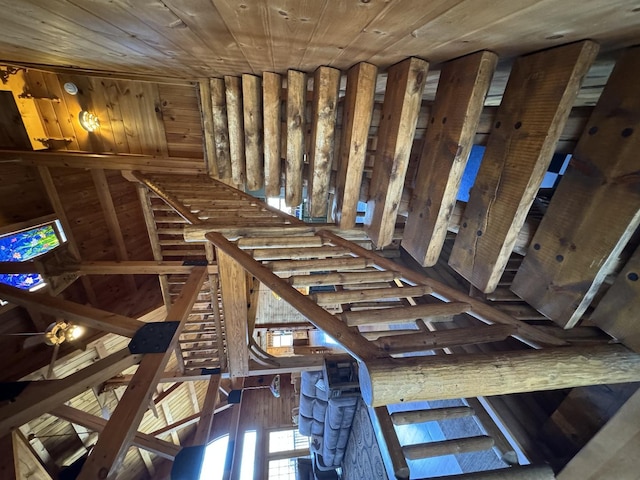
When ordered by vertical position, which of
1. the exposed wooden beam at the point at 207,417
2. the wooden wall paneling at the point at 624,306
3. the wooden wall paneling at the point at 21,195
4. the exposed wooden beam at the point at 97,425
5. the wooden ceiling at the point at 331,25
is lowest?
the exposed wooden beam at the point at 207,417

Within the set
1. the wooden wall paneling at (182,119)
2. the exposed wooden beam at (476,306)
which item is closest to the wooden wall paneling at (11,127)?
the wooden wall paneling at (182,119)

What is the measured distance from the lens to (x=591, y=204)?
1.17 m

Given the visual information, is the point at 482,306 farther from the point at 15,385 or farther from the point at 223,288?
the point at 15,385

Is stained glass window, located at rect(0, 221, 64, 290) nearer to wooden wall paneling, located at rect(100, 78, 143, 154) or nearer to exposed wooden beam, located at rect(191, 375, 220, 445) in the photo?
wooden wall paneling, located at rect(100, 78, 143, 154)

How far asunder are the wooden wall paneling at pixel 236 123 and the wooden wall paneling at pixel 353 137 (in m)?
1.51

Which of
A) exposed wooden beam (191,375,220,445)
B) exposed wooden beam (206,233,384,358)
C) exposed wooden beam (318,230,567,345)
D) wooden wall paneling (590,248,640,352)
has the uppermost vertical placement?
wooden wall paneling (590,248,640,352)

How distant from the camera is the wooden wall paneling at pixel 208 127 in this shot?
11.8ft

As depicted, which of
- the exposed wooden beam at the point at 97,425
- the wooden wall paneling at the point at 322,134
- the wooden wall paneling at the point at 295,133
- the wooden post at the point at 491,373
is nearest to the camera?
the wooden post at the point at 491,373

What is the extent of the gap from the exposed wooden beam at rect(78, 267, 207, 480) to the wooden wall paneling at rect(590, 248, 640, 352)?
7.41 feet

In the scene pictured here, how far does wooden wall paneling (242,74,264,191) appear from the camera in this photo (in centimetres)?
260

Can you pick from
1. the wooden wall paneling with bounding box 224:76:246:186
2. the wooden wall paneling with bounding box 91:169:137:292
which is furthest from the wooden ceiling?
the wooden wall paneling with bounding box 91:169:137:292

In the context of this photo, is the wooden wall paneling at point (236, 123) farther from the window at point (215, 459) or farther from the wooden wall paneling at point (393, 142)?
the window at point (215, 459)

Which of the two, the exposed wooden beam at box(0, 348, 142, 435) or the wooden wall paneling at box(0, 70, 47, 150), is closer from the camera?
the exposed wooden beam at box(0, 348, 142, 435)

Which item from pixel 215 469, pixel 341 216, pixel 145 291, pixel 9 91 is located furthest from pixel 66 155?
pixel 215 469
